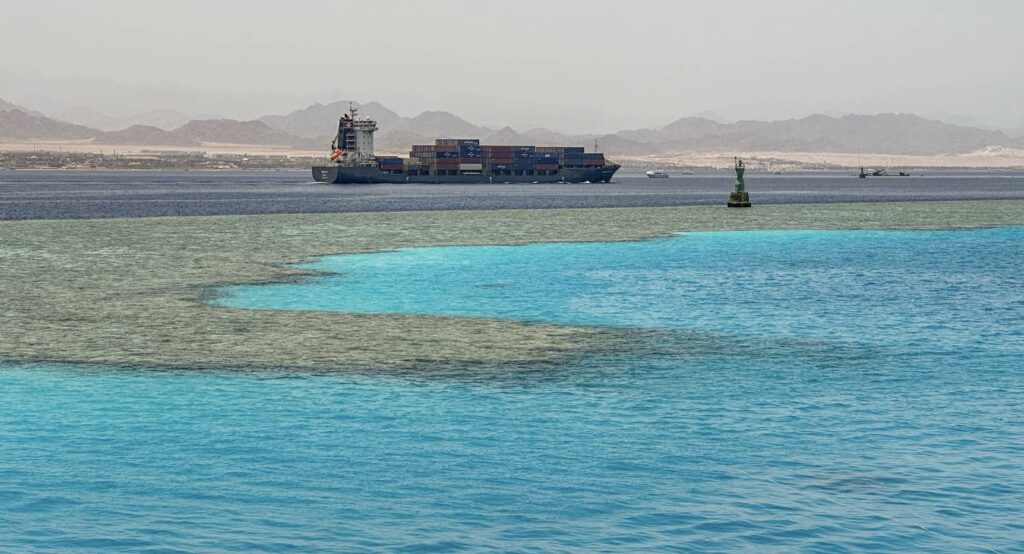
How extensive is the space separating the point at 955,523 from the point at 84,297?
35.3m

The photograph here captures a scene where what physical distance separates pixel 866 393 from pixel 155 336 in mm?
20026

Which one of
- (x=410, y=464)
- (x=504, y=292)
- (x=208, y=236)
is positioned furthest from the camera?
(x=208, y=236)

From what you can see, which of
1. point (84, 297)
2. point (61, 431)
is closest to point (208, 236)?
point (84, 297)

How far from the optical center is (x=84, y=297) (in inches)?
1699

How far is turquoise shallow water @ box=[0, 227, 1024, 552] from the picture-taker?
15.6 meters

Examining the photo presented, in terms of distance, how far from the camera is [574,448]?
20219mm

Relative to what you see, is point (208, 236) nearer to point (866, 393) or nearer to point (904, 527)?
point (866, 393)

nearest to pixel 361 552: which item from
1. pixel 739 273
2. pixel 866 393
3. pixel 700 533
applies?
pixel 700 533

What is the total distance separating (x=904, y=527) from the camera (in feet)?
51.2

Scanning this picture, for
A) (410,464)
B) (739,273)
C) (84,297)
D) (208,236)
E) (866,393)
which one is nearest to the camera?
(410,464)

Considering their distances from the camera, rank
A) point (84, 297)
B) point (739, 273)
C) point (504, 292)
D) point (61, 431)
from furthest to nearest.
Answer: point (739, 273), point (504, 292), point (84, 297), point (61, 431)

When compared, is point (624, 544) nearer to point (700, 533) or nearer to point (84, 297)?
point (700, 533)

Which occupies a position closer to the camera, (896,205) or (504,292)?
(504,292)

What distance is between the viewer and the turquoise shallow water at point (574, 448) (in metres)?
15.6
